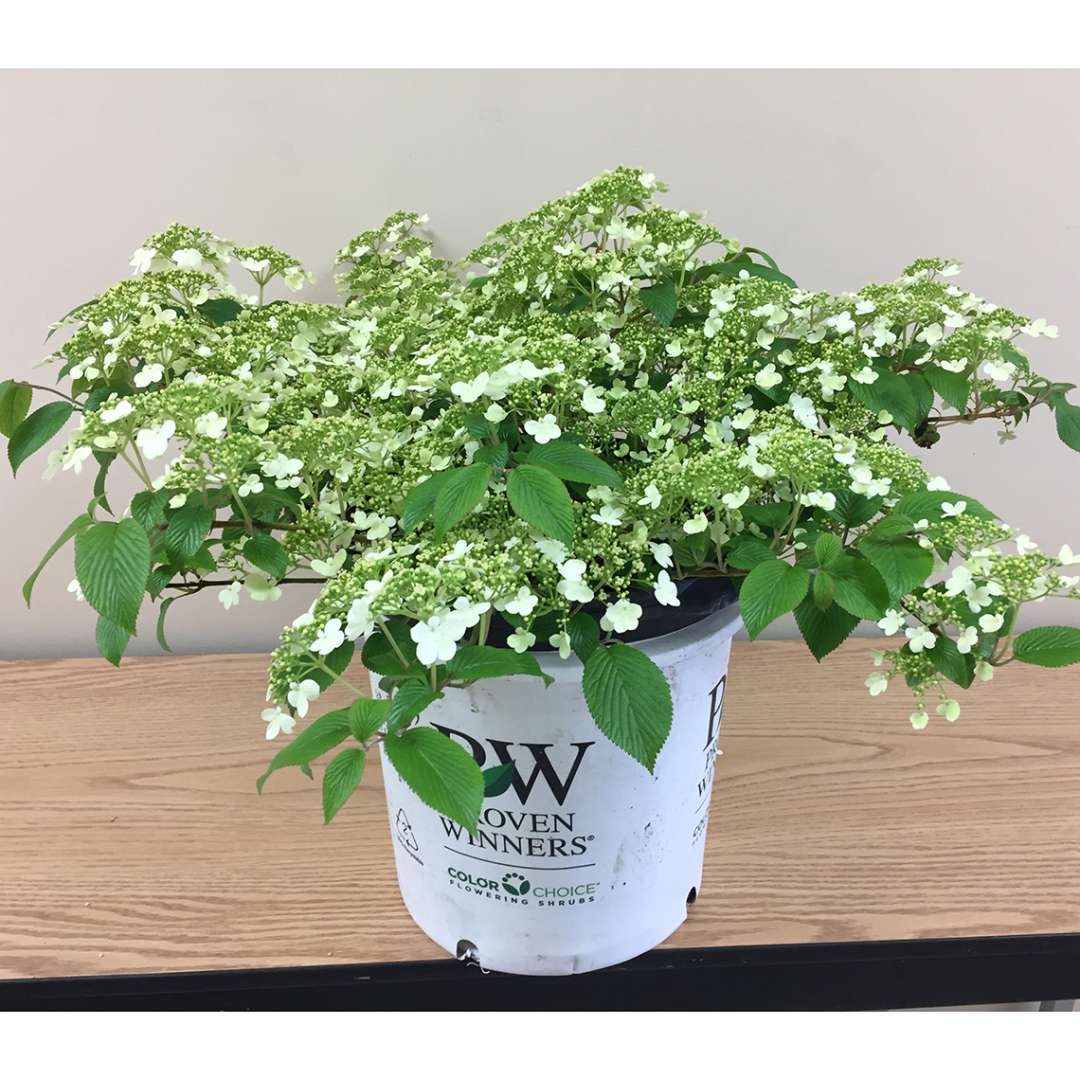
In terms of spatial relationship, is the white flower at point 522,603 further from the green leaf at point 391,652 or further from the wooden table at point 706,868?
the wooden table at point 706,868

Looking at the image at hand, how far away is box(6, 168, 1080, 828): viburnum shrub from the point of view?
48 centimetres

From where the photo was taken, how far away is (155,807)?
96 cm

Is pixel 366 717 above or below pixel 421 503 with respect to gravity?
below

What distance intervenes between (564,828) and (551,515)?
0.96ft

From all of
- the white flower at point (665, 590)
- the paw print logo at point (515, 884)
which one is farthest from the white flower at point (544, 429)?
the paw print logo at point (515, 884)

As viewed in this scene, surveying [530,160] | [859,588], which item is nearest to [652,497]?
[859,588]

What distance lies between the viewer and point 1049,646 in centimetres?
52

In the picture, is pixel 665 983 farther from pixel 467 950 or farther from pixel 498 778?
pixel 498 778

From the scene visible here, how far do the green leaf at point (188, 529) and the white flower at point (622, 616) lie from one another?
0.25 m

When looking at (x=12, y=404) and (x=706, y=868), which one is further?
(x=706, y=868)

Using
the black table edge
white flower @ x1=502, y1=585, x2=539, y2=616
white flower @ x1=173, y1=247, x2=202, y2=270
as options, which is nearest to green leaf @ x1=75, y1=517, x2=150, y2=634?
white flower @ x1=502, y1=585, x2=539, y2=616

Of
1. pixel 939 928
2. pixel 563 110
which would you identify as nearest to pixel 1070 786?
pixel 939 928

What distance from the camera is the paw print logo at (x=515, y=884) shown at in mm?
687

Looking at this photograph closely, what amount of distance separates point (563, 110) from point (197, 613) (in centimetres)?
85
